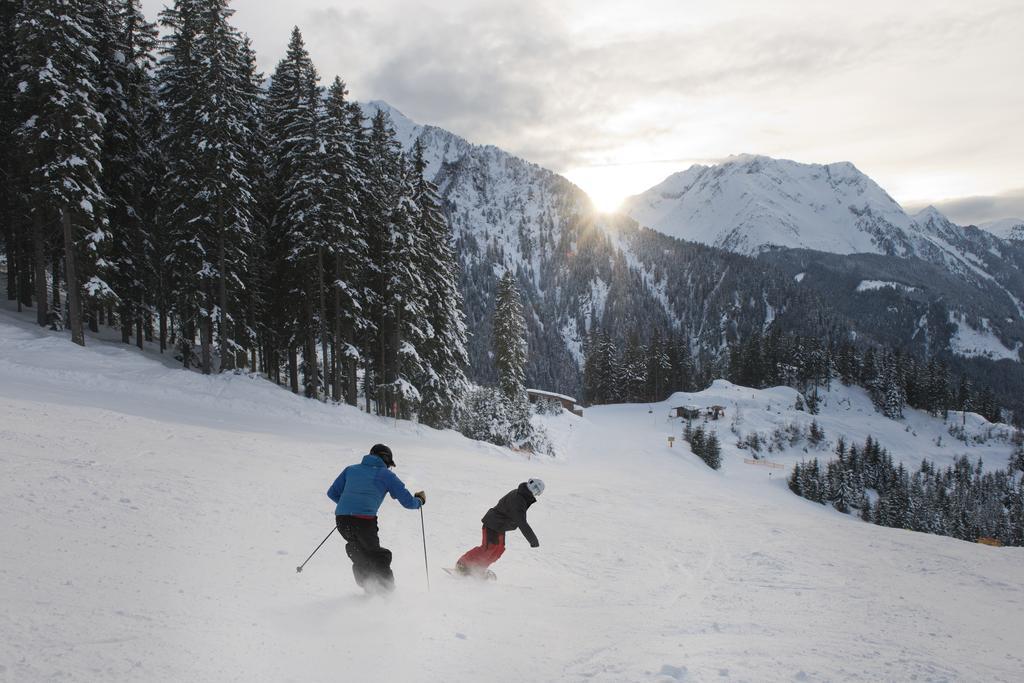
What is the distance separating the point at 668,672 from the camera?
602cm

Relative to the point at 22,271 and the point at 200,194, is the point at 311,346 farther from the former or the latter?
the point at 22,271

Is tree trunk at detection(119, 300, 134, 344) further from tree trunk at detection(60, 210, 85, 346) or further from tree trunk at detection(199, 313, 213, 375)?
tree trunk at detection(199, 313, 213, 375)

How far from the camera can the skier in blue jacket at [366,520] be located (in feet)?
22.5

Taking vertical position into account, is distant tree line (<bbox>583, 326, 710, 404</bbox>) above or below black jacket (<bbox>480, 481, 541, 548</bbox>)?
below

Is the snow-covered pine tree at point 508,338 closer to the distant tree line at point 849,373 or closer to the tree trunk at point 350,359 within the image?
Answer: the tree trunk at point 350,359

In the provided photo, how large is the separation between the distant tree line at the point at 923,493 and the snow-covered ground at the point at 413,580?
5491 cm

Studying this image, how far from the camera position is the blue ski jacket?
686cm

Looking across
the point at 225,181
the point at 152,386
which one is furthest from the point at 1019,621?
the point at 225,181

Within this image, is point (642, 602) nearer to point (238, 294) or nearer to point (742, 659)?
point (742, 659)

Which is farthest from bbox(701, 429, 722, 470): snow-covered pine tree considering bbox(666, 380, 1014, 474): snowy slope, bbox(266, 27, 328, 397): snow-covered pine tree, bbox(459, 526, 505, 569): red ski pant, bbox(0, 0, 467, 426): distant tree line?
bbox(459, 526, 505, 569): red ski pant

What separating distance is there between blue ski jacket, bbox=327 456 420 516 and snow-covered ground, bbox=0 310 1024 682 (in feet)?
3.61

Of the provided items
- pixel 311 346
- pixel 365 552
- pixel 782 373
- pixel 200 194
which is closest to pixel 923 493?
pixel 782 373

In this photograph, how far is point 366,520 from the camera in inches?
271

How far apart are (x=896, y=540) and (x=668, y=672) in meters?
11.5
